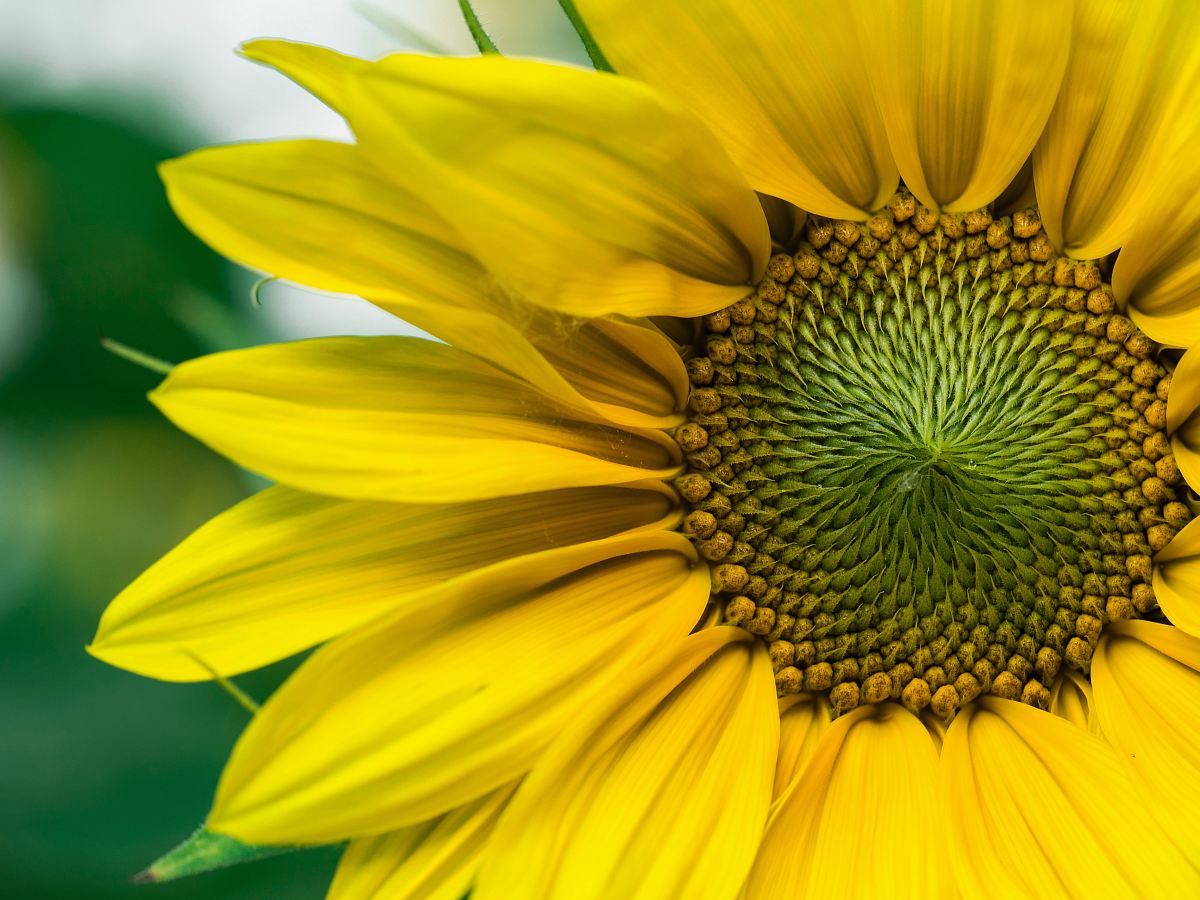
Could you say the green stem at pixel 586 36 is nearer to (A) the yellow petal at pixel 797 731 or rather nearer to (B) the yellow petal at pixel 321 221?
(B) the yellow petal at pixel 321 221

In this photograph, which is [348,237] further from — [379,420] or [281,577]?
[281,577]

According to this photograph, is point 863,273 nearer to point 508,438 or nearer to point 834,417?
point 834,417

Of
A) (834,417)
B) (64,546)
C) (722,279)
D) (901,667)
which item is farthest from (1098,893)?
(64,546)

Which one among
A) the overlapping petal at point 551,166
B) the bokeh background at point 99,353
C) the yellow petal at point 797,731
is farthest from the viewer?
the bokeh background at point 99,353

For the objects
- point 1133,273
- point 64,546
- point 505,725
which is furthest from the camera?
point 64,546

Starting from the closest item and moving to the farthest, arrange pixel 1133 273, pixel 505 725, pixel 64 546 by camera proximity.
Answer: pixel 505 725 → pixel 1133 273 → pixel 64 546

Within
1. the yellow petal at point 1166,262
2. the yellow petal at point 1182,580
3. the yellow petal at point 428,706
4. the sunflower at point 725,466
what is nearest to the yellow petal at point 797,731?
the sunflower at point 725,466
